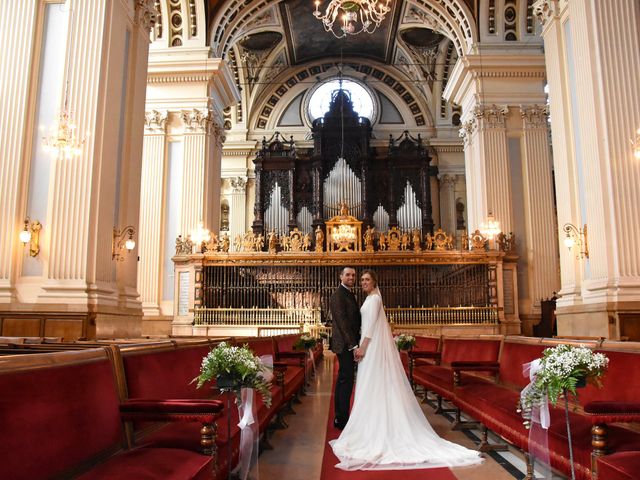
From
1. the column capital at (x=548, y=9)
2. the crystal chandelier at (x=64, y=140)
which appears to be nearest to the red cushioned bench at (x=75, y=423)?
the crystal chandelier at (x=64, y=140)

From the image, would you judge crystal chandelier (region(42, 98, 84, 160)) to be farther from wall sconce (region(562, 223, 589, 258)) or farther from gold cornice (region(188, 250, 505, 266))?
wall sconce (region(562, 223, 589, 258))

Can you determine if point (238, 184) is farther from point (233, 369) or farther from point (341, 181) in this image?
point (233, 369)

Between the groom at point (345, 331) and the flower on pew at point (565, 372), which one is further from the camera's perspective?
the groom at point (345, 331)

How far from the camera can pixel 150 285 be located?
55.0ft

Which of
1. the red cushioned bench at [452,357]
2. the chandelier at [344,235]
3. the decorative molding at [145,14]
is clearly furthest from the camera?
the chandelier at [344,235]

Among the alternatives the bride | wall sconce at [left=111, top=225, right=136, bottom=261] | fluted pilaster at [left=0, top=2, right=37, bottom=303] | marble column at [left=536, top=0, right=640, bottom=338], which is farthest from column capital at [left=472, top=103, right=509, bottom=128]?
the bride

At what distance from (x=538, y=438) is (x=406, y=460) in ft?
3.69

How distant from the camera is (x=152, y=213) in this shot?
17.3m

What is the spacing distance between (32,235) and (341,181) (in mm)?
16926

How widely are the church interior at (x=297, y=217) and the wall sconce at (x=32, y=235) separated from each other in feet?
0.23

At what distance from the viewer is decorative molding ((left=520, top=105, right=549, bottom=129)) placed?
17.6 metres

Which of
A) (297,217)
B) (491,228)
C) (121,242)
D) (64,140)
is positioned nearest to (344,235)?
(491,228)

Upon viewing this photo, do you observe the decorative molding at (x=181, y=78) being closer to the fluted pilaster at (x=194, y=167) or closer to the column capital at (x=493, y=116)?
the fluted pilaster at (x=194, y=167)

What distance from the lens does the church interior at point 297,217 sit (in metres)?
3.40
